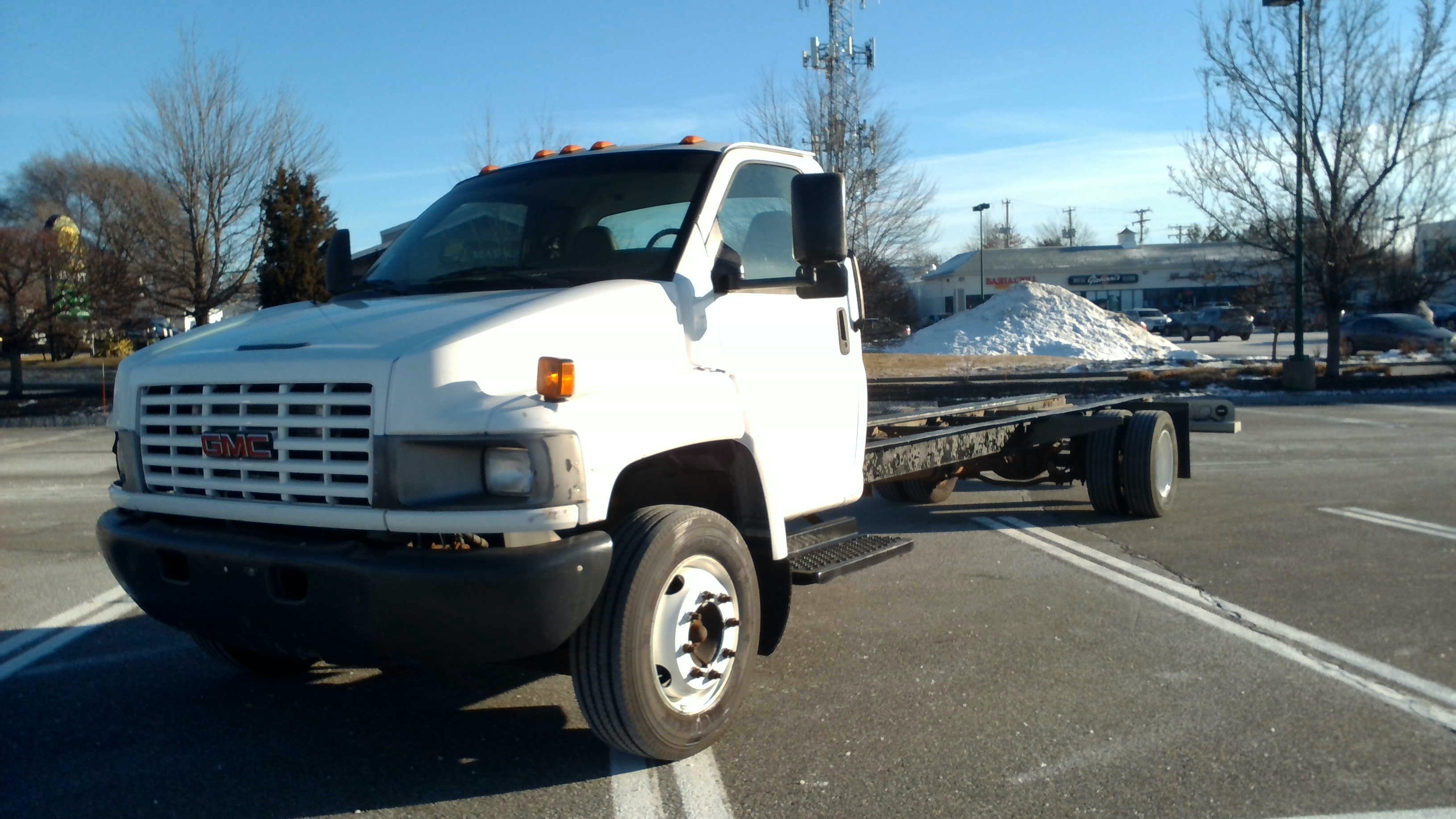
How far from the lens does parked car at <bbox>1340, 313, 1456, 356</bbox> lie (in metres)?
36.0

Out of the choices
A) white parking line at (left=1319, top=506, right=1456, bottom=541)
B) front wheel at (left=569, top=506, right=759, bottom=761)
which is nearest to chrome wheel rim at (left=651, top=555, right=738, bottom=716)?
front wheel at (left=569, top=506, right=759, bottom=761)

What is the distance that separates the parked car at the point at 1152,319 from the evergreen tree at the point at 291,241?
41632mm

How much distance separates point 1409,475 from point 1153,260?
2672 inches

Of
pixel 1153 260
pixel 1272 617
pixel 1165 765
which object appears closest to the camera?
pixel 1165 765

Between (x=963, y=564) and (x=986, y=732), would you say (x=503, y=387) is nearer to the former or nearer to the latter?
(x=986, y=732)

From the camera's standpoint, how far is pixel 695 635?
403cm

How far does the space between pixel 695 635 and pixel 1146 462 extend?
18.8 ft

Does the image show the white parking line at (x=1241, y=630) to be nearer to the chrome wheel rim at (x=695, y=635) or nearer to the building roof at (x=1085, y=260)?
the chrome wheel rim at (x=695, y=635)

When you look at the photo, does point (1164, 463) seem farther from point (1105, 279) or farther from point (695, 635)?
point (1105, 279)

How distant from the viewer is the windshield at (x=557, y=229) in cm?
447

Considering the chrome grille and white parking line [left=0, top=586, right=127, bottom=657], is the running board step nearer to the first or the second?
the chrome grille

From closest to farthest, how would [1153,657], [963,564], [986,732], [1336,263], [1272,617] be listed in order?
[986,732], [1153,657], [1272,617], [963,564], [1336,263]

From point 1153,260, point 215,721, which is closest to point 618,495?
point 215,721

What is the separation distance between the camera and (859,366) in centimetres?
538
